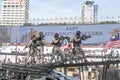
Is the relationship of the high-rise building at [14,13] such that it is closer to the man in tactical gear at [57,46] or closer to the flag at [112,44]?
the flag at [112,44]

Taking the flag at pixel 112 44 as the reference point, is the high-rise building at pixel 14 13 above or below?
above

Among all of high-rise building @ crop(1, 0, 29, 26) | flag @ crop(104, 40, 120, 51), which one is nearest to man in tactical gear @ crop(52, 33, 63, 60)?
flag @ crop(104, 40, 120, 51)

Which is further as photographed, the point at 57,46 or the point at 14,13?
the point at 14,13

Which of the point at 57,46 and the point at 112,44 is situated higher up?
the point at 57,46

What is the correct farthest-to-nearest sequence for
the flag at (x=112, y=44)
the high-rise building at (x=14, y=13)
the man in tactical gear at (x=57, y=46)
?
the high-rise building at (x=14, y=13) < the flag at (x=112, y=44) < the man in tactical gear at (x=57, y=46)

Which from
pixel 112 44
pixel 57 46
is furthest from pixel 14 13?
pixel 57 46

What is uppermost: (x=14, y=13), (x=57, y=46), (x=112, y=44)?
(x=14, y=13)

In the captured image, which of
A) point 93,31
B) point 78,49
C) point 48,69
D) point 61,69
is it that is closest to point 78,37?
point 78,49

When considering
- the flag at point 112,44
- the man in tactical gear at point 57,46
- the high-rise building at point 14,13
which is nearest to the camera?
the man in tactical gear at point 57,46

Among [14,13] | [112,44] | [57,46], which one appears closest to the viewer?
[57,46]

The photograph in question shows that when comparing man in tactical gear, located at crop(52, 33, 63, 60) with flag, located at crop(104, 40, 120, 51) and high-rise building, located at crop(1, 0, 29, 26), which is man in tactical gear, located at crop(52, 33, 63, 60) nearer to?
flag, located at crop(104, 40, 120, 51)

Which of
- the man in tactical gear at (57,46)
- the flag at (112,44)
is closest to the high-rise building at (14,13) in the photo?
the flag at (112,44)

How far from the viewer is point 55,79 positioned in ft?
42.9

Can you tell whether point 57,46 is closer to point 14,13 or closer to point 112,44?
point 112,44
